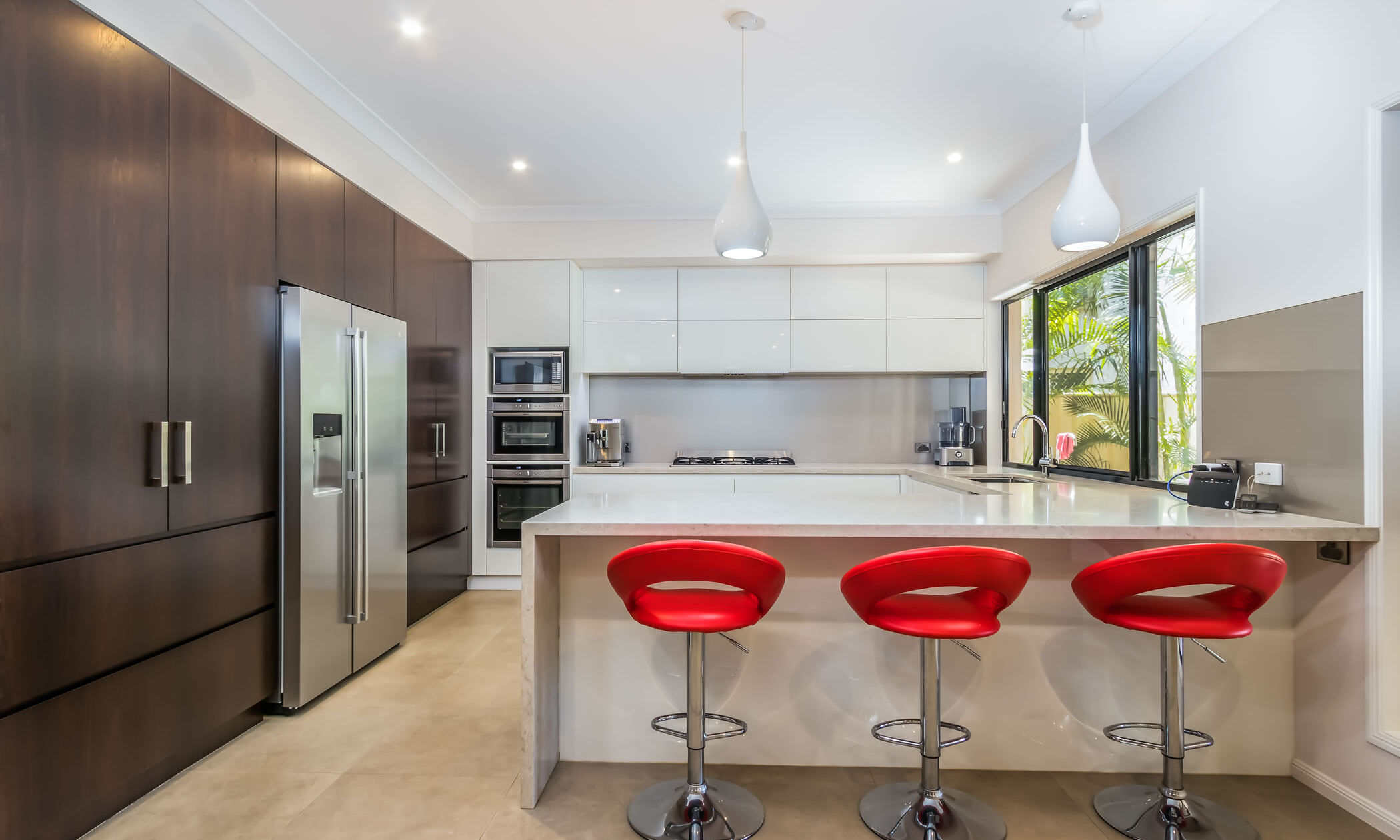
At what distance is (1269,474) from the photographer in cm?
219

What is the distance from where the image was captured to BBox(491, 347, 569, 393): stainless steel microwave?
4.55 meters

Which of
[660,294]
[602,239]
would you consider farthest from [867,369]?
[602,239]

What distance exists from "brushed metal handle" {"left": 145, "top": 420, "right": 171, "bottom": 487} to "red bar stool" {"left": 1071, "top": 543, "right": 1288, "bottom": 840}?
8.80 feet

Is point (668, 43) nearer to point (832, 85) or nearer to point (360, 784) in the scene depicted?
point (832, 85)

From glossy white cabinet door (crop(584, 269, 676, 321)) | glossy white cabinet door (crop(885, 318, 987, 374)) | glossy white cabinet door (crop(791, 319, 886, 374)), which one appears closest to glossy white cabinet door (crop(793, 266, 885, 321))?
glossy white cabinet door (crop(791, 319, 886, 374))

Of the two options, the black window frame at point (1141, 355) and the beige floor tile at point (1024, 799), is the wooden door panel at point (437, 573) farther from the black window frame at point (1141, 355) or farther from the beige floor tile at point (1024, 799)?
the black window frame at point (1141, 355)

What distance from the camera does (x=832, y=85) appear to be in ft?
9.39

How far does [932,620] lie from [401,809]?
1686mm

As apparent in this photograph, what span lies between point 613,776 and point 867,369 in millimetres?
3262

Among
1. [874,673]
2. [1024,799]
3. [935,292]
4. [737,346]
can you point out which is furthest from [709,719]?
[935,292]

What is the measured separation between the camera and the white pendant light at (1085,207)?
7.70 feet

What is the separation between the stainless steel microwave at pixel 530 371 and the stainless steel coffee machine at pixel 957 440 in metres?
2.65

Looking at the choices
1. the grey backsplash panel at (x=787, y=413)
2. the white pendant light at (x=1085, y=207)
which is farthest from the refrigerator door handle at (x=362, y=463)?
the white pendant light at (x=1085, y=207)

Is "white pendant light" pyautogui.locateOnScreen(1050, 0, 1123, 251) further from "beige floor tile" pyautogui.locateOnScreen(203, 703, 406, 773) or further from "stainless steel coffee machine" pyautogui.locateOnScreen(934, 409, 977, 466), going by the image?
"beige floor tile" pyautogui.locateOnScreen(203, 703, 406, 773)
